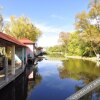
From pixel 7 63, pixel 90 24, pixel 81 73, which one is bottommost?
pixel 81 73

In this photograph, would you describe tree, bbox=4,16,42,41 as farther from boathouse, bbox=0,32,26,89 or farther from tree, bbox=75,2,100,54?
boathouse, bbox=0,32,26,89

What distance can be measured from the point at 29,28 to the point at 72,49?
1626 cm

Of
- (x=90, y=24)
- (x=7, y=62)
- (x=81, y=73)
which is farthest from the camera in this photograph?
(x=90, y=24)

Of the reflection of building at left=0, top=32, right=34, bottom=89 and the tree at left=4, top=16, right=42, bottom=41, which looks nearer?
the reflection of building at left=0, top=32, right=34, bottom=89

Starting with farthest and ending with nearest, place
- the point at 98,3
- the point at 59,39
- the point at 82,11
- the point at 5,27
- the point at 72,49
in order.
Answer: the point at 59,39, the point at 72,49, the point at 5,27, the point at 82,11, the point at 98,3

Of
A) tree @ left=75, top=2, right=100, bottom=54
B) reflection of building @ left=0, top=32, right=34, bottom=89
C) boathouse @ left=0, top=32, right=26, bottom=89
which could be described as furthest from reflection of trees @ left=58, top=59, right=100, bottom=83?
tree @ left=75, top=2, right=100, bottom=54

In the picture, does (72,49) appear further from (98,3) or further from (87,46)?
(98,3)

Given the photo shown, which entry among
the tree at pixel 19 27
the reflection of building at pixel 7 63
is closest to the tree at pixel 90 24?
the tree at pixel 19 27

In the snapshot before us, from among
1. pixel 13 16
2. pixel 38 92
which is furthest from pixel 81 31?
pixel 38 92

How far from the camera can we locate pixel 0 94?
10609 millimetres

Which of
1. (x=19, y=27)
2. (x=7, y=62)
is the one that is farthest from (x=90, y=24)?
(x=7, y=62)

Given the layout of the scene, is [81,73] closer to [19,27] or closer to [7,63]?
[7,63]

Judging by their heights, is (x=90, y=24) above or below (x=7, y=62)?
above

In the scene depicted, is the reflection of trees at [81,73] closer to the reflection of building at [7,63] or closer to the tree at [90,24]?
the reflection of building at [7,63]
